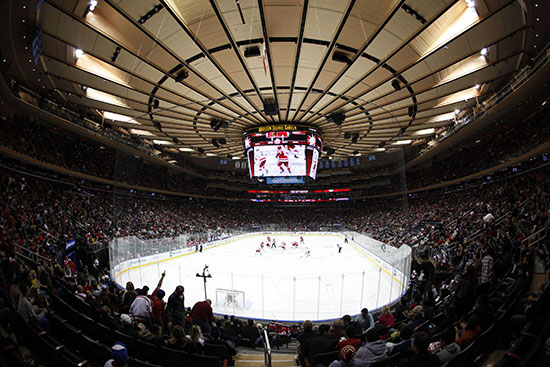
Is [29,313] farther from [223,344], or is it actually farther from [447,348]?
[447,348]

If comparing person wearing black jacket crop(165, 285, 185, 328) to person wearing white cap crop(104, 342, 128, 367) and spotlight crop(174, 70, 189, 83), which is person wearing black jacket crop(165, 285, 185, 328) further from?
spotlight crop(174, 70, 189, 83)

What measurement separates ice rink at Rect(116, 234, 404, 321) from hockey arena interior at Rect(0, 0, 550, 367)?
0.12 m

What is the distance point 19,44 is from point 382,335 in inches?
652

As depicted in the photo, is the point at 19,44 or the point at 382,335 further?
the point at 19,44

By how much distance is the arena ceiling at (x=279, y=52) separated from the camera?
6840mm

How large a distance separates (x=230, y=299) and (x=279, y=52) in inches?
384

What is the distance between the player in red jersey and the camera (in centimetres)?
1588

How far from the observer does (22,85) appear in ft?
49.2

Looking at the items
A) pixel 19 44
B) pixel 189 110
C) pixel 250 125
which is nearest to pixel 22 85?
pixel 19 44

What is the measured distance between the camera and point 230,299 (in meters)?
11.3

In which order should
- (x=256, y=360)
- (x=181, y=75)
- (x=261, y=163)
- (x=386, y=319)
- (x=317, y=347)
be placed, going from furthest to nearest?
(x=261, y=163), (x=181, y=75), (x=386, y=319), (x=256, y=360), (x=317, y=347)

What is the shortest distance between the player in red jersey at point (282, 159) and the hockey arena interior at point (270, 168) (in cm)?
19

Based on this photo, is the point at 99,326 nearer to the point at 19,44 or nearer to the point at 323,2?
the point at 323,2

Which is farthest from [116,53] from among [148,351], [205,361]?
[205,361]
